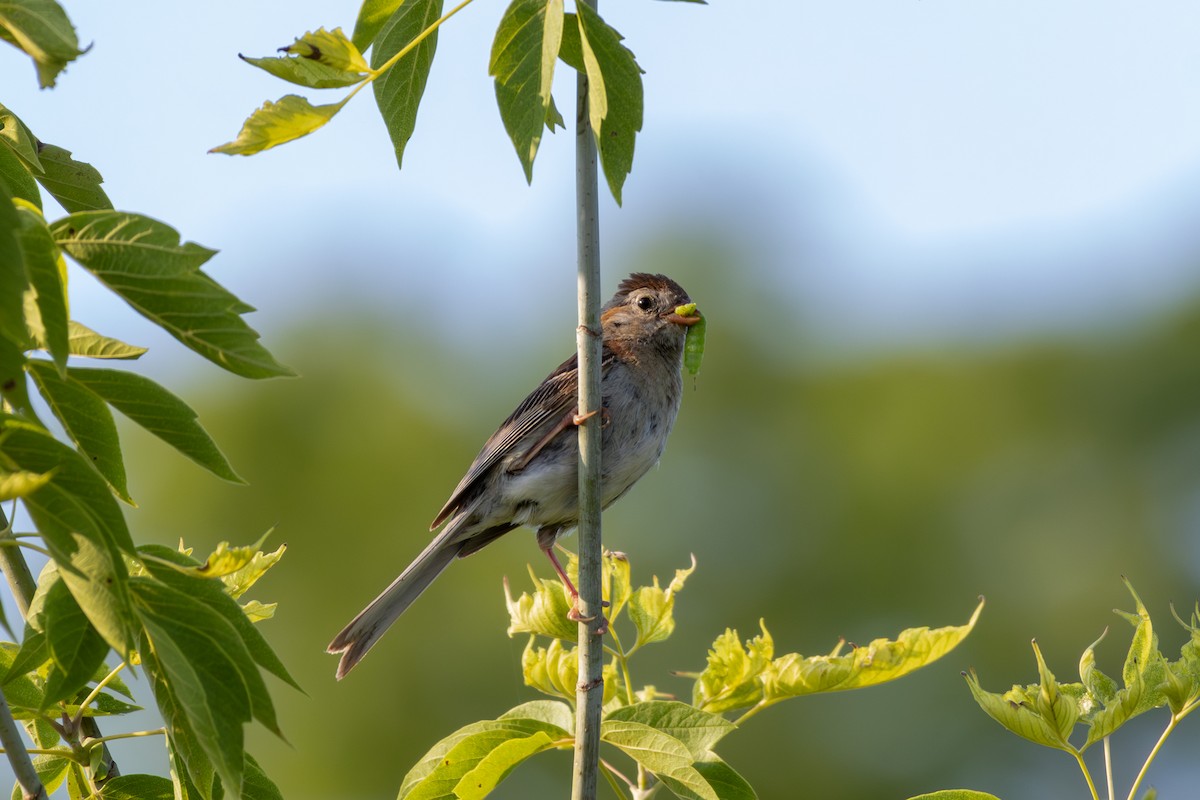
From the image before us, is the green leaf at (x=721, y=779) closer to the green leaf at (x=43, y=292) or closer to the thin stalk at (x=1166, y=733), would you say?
the thin stalk at (x=1166, y=733)

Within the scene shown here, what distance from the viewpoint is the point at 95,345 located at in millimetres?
2211

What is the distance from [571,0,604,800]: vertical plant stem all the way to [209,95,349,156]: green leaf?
0.57 meters

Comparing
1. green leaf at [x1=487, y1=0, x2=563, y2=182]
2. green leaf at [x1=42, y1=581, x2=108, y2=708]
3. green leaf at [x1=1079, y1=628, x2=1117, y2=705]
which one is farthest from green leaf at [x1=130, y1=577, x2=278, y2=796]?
green leaf at [x1=1079, y1=628, x2=1117, y2=705]

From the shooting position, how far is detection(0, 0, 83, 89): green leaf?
186 centimetres

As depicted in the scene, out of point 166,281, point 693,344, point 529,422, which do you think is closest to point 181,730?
point 166,281

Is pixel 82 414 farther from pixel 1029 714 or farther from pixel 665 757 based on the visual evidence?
pixel 1029 714

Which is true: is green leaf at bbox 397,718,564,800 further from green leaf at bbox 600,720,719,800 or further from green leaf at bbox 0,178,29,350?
green leaf at bbox 0,178,29,350

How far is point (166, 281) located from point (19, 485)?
449 mm

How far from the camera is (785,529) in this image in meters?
29.4

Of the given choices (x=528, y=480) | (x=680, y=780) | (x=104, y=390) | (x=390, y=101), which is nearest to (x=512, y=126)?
(x=390, y=101)

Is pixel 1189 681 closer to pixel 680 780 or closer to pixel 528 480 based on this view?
pixel 680 780

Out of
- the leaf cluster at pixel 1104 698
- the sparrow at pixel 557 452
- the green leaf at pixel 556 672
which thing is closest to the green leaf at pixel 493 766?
the green leaf at pixel 556 672

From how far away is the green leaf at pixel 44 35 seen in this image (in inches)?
73.4

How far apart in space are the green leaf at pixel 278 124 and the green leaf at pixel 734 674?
59.5 inches
